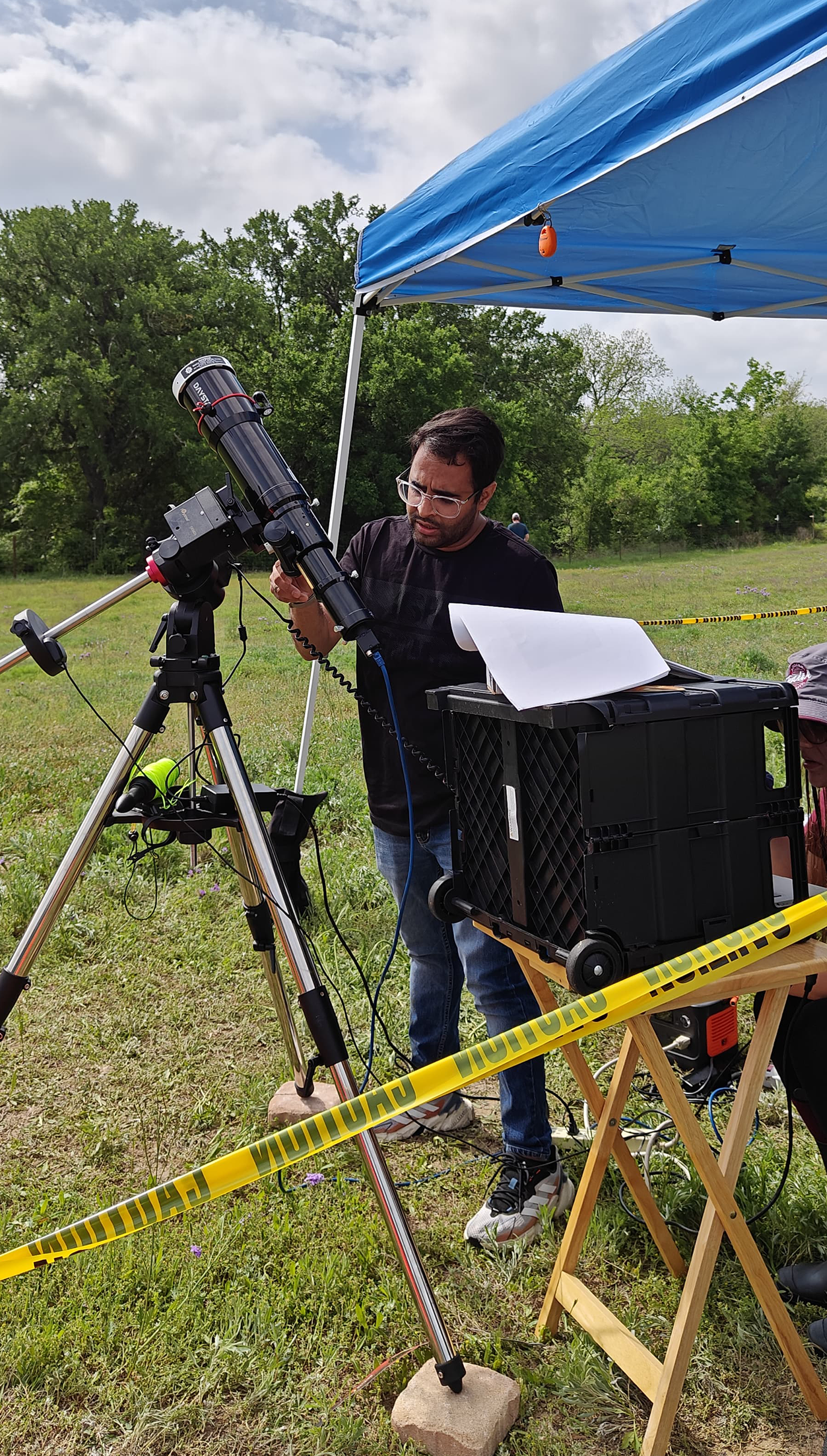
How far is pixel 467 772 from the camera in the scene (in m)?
1.78

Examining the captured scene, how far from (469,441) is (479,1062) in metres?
1.50

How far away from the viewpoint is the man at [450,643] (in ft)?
7.64

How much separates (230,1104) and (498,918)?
167 cm

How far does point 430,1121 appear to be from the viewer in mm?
2826

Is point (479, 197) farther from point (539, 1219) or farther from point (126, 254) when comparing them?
point (126, 254)

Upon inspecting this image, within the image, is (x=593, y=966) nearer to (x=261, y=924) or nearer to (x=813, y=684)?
(x=813, y=684)

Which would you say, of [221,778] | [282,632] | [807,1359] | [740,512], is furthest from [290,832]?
[740,512]

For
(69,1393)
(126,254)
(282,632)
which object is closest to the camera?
(69,1393)

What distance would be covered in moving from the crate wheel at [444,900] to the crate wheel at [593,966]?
0.45 m

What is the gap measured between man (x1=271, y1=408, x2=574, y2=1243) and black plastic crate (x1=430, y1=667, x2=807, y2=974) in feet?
2.53

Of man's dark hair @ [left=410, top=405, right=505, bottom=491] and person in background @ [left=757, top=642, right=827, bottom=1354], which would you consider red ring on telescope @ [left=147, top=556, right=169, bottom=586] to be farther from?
person in background @ [left=757, top=642, right=827, bottom=1354]

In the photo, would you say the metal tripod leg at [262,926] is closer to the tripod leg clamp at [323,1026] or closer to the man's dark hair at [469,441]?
the tripod leg clamp at [323,1026]

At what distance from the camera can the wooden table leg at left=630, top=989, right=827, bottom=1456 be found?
1.60 m

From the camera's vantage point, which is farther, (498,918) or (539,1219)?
(539,1219)
